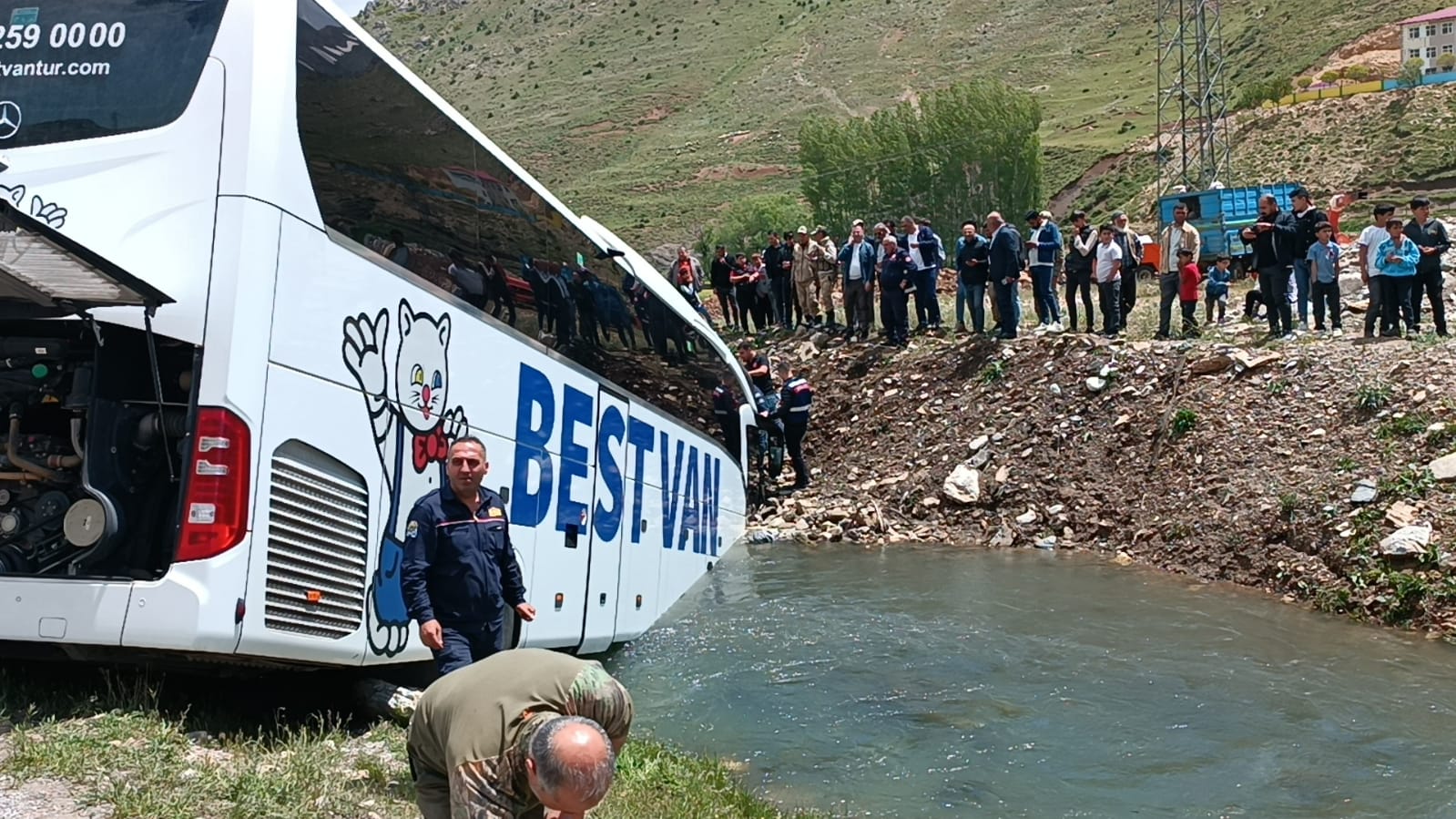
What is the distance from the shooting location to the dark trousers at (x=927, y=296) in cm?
1844

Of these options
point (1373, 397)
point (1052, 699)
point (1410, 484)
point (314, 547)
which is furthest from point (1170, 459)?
point (314, 547)

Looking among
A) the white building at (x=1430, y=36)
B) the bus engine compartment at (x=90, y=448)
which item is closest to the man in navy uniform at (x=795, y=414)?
the bus engine compartment at (x=90, y=448)

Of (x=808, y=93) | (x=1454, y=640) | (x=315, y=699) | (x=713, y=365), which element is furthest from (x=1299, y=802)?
(x=808, y=93)

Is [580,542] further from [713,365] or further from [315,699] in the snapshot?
[713,365]

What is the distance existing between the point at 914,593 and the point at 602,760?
10.3 meters

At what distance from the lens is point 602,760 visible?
9.00ft

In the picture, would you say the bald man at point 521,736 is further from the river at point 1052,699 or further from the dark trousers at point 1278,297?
the dark trousers at point 1278,297

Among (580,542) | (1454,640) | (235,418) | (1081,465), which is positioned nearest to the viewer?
(235,418)

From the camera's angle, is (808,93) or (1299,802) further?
(808,93)

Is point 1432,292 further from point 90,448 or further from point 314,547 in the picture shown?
point 90,448

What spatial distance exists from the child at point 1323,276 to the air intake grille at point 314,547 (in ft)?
41.6

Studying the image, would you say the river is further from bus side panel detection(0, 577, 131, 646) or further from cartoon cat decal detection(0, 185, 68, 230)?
cartoon cat decal detection(0, 185, 68, 230)

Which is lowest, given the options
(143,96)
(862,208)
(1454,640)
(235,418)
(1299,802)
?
(1299,802)

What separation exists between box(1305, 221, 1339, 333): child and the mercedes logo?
13.7m
